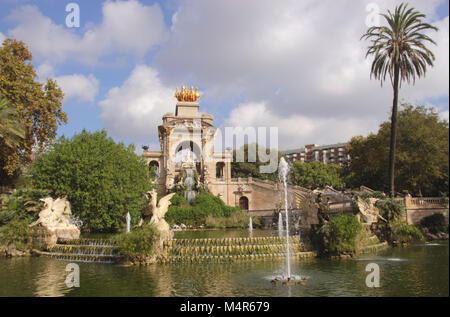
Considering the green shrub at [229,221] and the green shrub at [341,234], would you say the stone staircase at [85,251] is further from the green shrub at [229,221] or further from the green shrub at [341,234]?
the green shrub at [229,221]

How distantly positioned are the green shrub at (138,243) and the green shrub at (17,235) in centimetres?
642

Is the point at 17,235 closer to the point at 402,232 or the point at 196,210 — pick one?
the point at 196,210

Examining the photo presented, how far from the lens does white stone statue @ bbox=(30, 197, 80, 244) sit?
19.9m

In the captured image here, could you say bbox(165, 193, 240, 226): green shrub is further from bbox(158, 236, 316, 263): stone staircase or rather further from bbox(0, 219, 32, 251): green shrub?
bbox(158, 236, 316, 263): stone staircase

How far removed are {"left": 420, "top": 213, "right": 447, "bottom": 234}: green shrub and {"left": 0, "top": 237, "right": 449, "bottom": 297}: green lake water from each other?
41.1ft

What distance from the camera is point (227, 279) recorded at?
41.6 feet

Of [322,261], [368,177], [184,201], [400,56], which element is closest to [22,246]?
[322,261]

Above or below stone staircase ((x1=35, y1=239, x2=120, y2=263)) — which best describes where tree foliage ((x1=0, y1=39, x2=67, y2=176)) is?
above

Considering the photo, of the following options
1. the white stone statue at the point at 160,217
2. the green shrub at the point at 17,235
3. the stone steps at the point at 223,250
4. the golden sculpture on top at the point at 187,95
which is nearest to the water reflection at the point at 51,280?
the green shrub at the point at 17,235

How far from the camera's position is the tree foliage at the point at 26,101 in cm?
2745

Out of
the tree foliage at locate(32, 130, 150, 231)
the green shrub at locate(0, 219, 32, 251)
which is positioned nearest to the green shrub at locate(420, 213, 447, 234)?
the tree foliage at locate(32, 130, 150, 231)

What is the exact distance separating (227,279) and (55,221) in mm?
11957
